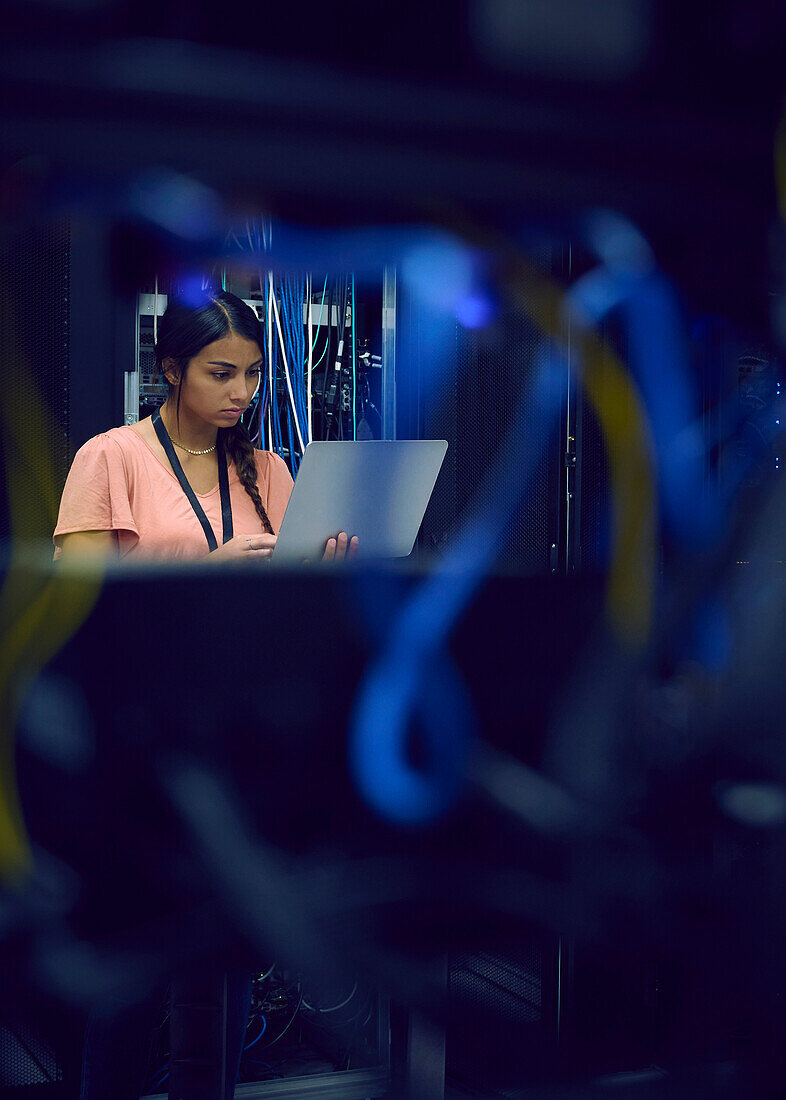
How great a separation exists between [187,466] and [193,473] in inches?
0.5

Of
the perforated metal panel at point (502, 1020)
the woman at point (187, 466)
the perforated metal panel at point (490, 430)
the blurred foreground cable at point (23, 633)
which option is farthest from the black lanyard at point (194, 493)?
the perforated metal panel at point (502, 1020)

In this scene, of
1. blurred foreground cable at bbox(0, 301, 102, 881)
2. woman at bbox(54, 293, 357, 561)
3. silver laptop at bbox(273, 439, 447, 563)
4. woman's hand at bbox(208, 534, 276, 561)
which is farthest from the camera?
woman at bbox(54, 293, 357, 561)

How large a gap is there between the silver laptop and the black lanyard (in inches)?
10.6

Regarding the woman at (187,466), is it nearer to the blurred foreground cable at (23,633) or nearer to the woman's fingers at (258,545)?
the woman's fingers at (258,545)

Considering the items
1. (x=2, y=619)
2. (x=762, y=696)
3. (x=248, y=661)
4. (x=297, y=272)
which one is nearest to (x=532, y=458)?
(x=297, y=272)

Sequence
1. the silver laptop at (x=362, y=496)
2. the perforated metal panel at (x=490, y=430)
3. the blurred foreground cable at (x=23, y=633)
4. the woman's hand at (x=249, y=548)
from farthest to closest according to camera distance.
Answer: the perforated metal panel at (x=490, y=430)
the woman's hand at (x=249, y=548)
the silver laptop at (x=362, y=496)
the blurred foreground cable at (x=23, y=633)

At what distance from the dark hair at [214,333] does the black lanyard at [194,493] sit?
0.09 feet

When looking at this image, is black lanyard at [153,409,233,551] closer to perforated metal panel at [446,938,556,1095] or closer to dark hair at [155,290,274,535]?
dark hair at [155,290,274,535]

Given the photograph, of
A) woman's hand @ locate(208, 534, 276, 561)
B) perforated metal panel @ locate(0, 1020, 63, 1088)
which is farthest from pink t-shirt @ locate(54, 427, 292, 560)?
perforated metal panel @ locate(0, 1020, 63, 1088)

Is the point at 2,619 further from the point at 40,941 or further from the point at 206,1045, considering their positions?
the point at 206,1045

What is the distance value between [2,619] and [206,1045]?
0.56m

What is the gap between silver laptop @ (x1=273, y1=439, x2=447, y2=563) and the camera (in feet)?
3.41

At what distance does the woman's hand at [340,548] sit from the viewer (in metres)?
1.05

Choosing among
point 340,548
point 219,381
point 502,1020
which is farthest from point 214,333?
point 502,1020
